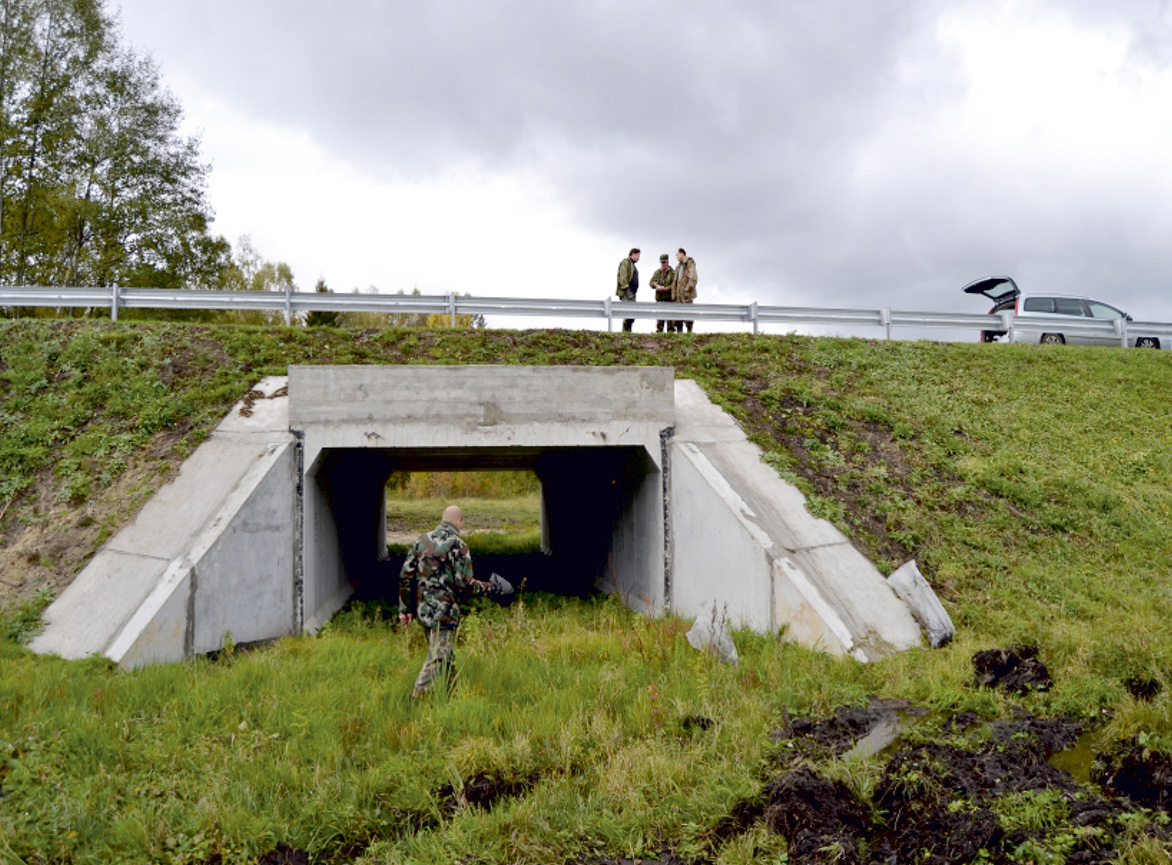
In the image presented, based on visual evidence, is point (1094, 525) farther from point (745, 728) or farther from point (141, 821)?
point (141, 821)

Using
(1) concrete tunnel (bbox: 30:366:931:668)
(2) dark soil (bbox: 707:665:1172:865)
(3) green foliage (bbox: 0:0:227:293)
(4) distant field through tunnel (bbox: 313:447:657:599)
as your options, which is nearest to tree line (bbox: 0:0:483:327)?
(3) green foliage (bbox: 0:0:227:293)

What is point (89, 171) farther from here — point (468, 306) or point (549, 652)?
point (549, 652)

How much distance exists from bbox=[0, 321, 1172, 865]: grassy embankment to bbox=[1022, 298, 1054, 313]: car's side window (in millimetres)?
4373

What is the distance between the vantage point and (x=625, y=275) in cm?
1628

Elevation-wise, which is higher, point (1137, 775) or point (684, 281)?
point (684, 281)

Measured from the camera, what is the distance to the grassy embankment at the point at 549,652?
4.72m

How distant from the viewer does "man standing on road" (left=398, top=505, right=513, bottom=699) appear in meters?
6.71

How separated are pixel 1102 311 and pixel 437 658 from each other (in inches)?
777

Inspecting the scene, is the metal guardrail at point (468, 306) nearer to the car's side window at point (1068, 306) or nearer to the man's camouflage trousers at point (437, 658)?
the car's side window at point (1068, 306)

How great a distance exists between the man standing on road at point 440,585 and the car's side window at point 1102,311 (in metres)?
19.0

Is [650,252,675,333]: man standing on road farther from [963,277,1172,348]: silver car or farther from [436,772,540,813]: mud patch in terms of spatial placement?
[436,772,540,813]: mud patch

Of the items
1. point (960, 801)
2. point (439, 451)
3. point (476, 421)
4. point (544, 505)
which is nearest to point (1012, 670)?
point (960, 801)

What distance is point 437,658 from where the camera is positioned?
6723 millimetres

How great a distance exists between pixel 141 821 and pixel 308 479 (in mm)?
5821
